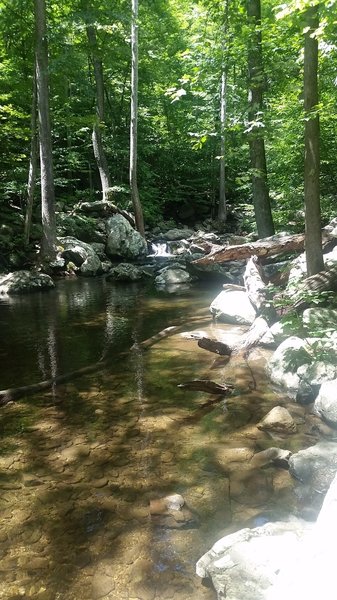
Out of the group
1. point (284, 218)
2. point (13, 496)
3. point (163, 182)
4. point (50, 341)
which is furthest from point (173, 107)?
point (13, 496)

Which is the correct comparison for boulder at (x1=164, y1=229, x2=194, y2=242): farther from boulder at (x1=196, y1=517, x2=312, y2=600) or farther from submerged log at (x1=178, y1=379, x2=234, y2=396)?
boulder at (x1=196, y1=517, x2=312, y2=600)

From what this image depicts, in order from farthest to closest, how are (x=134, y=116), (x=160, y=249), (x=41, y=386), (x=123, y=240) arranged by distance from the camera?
(x=160, y=249) < (x=123, y=240) < (x=134, y=116) < (x=41, y=386)

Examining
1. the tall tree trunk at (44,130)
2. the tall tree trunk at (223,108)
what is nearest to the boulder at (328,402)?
the tall tree trunk at (223,108)

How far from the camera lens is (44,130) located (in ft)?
43.8

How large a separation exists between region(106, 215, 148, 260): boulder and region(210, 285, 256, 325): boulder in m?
9.08

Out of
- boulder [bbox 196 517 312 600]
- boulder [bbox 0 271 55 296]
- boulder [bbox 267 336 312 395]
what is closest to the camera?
boulder [bbox 196 517 312 600]

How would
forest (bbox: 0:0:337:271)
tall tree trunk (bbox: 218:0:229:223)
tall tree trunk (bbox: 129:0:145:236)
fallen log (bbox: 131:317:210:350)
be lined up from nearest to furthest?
fallen log (bbox: 131:317:210:350), forest (bbox: 0:0:337:271), tall tree trunk (bbox: 218:0:229:223), tall tree trunk (bbox: 129:0:145:236)

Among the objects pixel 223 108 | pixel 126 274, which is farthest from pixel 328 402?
pixel 223 108

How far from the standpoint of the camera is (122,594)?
2305 mm

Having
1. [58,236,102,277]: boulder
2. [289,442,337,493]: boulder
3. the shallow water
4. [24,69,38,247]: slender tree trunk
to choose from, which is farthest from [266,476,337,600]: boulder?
[24,69,38,247]: slender tree trunk

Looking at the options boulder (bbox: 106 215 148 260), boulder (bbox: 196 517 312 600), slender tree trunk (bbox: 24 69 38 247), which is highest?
slender tree trunk (bbox: 24 69 38 247)

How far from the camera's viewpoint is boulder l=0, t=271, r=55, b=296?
39.5 ft

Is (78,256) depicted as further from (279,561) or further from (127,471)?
(279,561)

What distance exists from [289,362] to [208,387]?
103 centimetres
